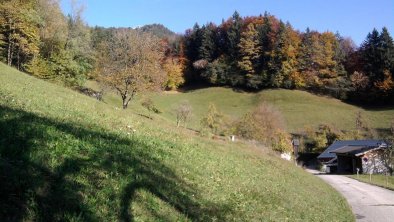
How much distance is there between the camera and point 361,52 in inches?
4609

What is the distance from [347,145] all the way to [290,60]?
43667 mm

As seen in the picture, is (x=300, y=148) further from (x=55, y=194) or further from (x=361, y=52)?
A: (x=55, y=194)

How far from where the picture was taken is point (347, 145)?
8106cm

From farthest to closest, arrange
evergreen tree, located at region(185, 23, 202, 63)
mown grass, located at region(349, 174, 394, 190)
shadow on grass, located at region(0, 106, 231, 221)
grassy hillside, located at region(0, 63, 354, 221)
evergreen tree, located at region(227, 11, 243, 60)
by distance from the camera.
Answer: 1. evergreen tree, located at region(185, 23, 202, 63)
2. evergreen tree, located at region(227, 11, 243, 60)
3. mown grass, located at region(349, 174, 394, 190)
4. grassy hillside, located at region(0, 63, 354, 221)
5. shadow on grass, located at region(0, 106, 231, 221)

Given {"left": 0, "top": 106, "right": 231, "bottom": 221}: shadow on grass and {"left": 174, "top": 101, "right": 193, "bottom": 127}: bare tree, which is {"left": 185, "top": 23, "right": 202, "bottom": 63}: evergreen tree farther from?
{"left": 0, "top": 106, "right": 231, "bottom": 221}: shadow on grass

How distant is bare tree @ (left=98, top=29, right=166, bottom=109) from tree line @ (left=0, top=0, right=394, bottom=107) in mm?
127

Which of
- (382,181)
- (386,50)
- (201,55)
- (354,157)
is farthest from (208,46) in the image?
(382,181)

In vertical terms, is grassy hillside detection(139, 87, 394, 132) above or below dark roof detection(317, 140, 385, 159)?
above

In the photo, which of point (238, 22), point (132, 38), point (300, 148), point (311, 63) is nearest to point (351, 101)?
point (311, 63)

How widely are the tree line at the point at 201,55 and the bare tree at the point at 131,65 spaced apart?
0.42ft

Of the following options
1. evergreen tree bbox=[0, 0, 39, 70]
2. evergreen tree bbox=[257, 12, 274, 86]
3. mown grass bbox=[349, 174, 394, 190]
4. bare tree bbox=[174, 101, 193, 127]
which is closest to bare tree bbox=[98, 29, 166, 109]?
evergreen tree bbox=[0, 0, 39, 70]

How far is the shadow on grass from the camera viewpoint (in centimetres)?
671

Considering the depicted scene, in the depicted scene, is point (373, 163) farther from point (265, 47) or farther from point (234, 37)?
point (234, 37)

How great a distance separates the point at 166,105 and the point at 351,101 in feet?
157
